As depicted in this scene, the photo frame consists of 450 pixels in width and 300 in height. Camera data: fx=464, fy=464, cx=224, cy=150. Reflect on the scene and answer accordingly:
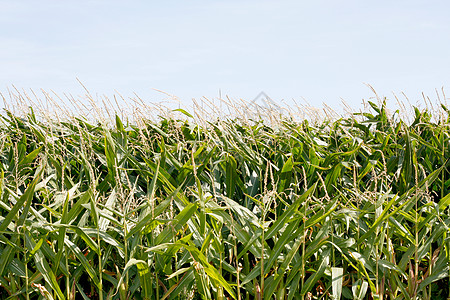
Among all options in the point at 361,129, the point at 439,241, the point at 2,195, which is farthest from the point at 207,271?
the point at 361,129

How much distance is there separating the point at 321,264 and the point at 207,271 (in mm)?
535

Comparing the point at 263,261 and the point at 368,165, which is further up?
the point at 368,165

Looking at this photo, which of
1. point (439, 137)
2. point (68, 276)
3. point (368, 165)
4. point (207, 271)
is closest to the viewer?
point (207, 271)

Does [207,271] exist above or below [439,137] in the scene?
below

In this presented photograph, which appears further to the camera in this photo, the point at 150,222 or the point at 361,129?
the point at 361,129

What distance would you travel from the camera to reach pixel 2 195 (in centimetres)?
215

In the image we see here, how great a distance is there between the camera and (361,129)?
3.21 metres

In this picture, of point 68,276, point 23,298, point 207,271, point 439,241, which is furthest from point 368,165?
point 23,298

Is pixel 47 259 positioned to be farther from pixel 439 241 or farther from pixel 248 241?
pixel 439 241

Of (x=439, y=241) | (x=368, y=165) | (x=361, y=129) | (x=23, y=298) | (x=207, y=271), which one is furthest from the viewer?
(x=361, y=129)

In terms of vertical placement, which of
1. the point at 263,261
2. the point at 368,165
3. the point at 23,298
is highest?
the point at 368,165

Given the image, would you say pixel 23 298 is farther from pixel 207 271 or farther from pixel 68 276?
pixel 207 271

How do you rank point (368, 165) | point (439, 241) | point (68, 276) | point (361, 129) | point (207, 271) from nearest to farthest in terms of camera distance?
point (207, 271)
point (68, 276)
point (439, 241)
point (368, 165)
point (361, 129)

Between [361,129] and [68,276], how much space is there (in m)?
2.15
